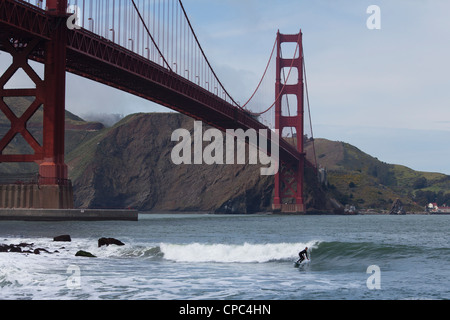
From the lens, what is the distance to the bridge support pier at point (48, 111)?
2035 inches

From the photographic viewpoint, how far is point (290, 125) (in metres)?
121

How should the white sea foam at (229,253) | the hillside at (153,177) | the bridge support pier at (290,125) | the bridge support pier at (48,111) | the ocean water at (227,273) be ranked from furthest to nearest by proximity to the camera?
the hillside at (153,177), the bridge support pier at (290,125), the bridge support pier at (48,111), the white sea foam at (229,253), the ocean water at (227,273)

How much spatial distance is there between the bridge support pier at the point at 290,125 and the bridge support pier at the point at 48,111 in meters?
67.7

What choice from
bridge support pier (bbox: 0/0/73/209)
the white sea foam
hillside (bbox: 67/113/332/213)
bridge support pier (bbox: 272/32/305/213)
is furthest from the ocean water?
A: hillside (bbox: 67/113/332/213)

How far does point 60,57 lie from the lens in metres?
53.7

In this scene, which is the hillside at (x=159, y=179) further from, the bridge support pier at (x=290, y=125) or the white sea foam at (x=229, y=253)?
the white sea foam at (x=229, y=253)

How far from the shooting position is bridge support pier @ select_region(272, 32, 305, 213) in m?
119

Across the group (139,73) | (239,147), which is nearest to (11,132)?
(139,73)

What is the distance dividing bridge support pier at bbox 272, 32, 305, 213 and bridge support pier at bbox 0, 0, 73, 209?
67.7 m

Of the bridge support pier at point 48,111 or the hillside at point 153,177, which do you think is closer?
the bridge support pier at point 48,111

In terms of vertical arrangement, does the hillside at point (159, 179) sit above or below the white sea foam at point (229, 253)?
above

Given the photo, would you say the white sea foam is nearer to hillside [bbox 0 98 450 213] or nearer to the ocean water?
the ocean water

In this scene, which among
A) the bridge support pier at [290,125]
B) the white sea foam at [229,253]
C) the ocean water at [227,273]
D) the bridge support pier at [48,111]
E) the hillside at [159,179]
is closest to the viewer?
the ocean water at [227,273]

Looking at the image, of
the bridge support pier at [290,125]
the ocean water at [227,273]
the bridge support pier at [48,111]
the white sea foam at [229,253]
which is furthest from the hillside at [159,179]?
the ocean water at [227,273]
